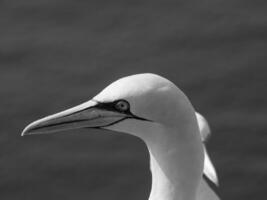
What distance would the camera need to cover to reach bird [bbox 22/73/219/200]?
7586mm

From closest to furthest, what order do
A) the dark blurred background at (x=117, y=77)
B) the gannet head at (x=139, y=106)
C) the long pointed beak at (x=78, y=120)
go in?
the gannet head at (x=139, y=106)
the long pointed beak at (x=78, y=120)
the dark blurred background at (x=117, y=77)

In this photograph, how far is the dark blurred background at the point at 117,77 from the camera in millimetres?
11156

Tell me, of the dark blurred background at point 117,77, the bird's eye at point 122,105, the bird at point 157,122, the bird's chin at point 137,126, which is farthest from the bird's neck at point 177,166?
the dark blurred background at point 117,77

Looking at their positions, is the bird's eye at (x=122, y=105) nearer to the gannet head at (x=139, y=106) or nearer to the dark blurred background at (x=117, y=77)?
the gannet head at (x=139, y=106)

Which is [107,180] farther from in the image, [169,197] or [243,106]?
[169,197]

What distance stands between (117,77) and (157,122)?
4.02 meters

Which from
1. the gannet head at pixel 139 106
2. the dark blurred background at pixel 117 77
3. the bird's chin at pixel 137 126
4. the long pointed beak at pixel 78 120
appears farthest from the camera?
the dark blurred background at pixel 117 77

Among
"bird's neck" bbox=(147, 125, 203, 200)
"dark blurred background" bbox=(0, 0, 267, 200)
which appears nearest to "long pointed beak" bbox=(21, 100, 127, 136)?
"bird's neck" bbox=(147, 125, 203, 200)

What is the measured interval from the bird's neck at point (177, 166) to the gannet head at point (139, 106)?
154 millimetres

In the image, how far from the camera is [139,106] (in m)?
7.64

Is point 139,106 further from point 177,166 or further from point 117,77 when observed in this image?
point 117,77

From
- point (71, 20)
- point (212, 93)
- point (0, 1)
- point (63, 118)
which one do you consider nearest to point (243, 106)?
point (212, 93)

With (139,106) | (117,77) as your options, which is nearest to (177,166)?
(139,106)

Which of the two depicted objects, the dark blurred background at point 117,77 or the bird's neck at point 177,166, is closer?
the bird's neck at point 177,166
